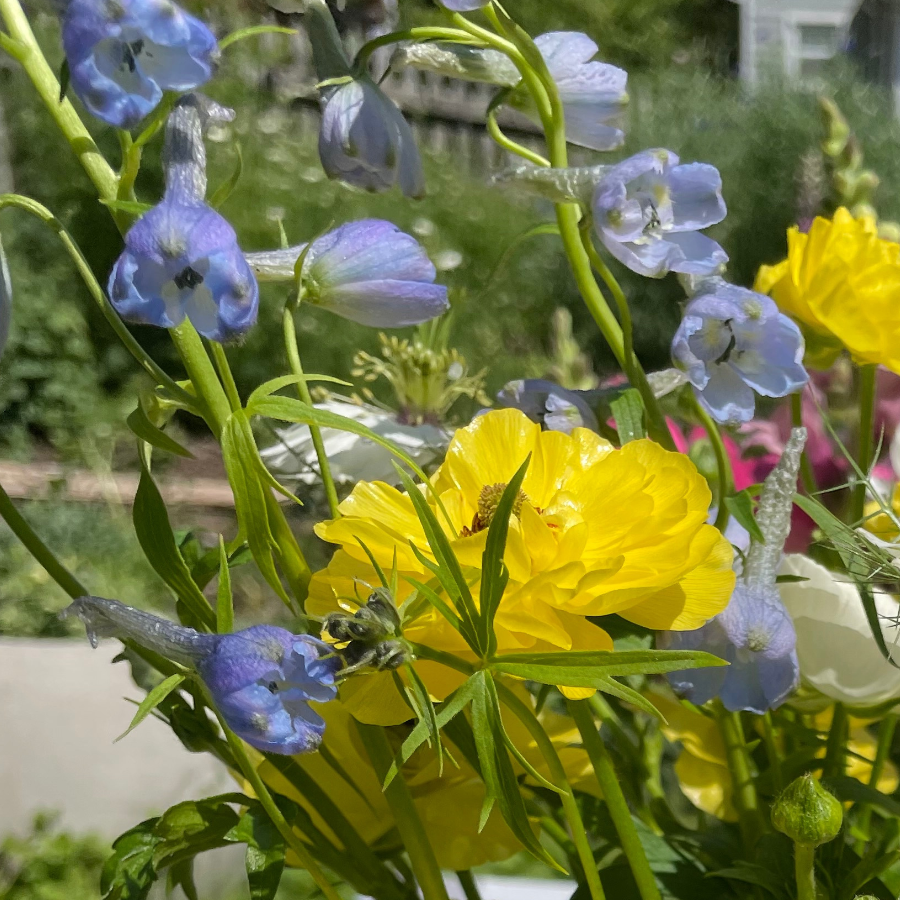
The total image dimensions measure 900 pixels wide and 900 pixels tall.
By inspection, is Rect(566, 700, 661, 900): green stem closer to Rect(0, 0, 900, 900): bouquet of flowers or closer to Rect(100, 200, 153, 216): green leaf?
Rect(0, 0, 900, 900): bouquet of flowers

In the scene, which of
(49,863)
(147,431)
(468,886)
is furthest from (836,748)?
(49,863)

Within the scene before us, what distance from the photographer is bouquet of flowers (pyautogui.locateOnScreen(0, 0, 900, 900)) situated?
22 cm

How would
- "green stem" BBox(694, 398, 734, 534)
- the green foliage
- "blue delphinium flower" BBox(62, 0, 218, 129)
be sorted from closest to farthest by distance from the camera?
1. "blue delphinium flower" BBox(62, 0, 218, 129)
2. "green stem" BBox(694, 398, 734, 534)
3. the green foliage

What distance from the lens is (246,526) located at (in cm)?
25

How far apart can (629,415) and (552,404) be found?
4cm

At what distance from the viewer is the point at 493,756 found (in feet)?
0.74

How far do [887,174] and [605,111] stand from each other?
3205mm

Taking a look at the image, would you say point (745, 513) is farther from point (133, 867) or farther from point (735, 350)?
point (133, 867)

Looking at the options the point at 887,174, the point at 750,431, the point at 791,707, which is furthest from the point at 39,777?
the point at 887,174

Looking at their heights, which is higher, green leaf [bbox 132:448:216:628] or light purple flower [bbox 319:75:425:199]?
light purple flower [bbox 319:75:425:199]

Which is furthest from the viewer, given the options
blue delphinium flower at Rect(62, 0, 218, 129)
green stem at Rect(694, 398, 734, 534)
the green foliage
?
the green foliage

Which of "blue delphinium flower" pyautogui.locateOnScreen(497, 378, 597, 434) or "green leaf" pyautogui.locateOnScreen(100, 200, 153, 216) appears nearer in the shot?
"green leaf" pyautogui.locateOnScreen(100, 200, 153, 216)

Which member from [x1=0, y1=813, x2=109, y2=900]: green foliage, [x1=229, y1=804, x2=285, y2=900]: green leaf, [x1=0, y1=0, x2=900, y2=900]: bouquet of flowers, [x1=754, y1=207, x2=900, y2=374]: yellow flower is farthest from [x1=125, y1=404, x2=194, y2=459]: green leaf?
[x1=0, y1=813, x2=109, y2=900]: green foliage

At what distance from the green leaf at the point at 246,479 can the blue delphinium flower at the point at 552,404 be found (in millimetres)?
105
